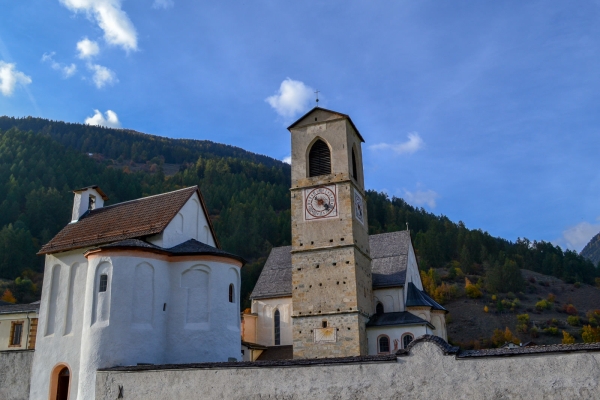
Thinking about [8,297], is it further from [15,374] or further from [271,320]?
[15,374]

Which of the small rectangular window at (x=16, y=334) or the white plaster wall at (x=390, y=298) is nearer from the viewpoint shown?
the small rectangular window at (x=16, y=334)

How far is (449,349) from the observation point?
1523 centimetres

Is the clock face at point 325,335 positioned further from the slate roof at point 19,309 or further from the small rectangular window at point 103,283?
the slate roof at point 19,309

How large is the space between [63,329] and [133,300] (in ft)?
14.9

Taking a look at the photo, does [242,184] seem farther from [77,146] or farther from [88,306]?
[88,306]

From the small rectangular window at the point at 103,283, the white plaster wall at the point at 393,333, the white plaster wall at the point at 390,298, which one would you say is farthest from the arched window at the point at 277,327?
the small rectangular window at the point at 103,283

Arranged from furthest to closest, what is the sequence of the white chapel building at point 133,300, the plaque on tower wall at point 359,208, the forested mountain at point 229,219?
1. the forested mountain at point 229,219
2. the plaque on tower wall at point 359,208
3. the white chapel building at point 133,300

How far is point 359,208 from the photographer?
37.1m

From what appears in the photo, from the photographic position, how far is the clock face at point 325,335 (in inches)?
1308

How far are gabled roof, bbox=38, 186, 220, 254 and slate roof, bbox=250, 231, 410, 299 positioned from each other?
14245mm

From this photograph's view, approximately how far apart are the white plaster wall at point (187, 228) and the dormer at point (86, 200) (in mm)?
5282

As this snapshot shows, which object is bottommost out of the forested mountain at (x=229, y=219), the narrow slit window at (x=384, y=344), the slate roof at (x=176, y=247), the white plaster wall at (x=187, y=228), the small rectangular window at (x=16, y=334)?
the narrow slit window at (x=384, y=344)

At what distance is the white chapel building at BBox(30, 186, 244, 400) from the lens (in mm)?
23406

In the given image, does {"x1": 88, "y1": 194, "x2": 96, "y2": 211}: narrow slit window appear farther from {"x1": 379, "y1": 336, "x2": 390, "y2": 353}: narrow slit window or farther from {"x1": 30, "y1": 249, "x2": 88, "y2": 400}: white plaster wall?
{"x1": 379, "y1": 336, "x2": 390, "y2": 353}: narrow slit window
